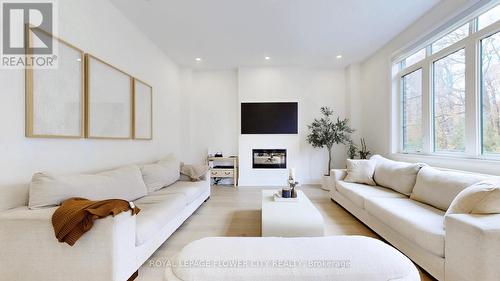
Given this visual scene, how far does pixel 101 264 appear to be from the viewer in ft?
5.12

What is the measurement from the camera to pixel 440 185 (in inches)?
92.0

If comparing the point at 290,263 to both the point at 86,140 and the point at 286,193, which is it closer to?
the point at 286,193

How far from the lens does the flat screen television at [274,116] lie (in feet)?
18.4

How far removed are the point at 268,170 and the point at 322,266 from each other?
449 centimetres

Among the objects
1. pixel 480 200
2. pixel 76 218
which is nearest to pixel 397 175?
pixel 480 200

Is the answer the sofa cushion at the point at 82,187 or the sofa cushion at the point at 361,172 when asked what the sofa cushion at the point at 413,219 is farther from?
the sofa cushion at the point at 82,187

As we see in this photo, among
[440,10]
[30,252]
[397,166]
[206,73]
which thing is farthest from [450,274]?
[206,73]

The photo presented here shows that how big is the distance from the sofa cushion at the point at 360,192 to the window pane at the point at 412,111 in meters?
1.20

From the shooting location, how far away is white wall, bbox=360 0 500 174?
2.78 meters

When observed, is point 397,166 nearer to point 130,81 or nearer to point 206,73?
point 130,81

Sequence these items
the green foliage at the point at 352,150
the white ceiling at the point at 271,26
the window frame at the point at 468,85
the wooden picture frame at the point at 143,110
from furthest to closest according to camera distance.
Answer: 1. the green foliage at the point at 352,150
2. the wooden picture frame at the point at 143,110
3. the white ceiling at the point at 271,26
4. the window frame at the point at 468,85

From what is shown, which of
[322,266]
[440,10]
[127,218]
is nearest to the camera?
[322,266]

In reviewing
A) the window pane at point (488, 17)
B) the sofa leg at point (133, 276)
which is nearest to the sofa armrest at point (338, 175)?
the window pane at point (488, 17)

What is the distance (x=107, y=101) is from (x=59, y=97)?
0.68 m
